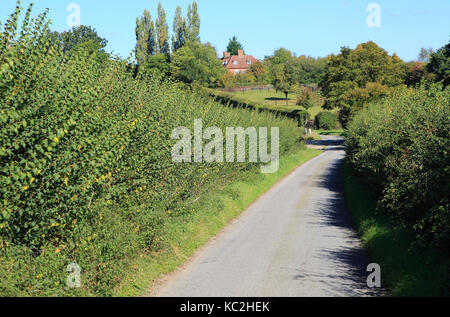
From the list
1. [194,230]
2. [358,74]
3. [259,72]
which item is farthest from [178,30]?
[194,230]

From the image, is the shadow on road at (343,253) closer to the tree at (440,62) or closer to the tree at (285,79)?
the tree at (440,62)

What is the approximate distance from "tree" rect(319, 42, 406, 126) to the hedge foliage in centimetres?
4832

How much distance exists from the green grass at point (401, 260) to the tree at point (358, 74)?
140 ft

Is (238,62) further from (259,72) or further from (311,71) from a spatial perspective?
(311,71)

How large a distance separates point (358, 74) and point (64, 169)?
57153mm

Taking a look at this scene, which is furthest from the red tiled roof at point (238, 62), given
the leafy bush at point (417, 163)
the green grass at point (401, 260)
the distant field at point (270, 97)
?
the green grass at point (401, 260)

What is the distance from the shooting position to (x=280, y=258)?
12859 mm

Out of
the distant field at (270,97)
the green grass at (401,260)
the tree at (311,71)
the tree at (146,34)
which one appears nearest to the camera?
the green grass at (401,260)

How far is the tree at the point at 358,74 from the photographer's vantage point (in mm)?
57500

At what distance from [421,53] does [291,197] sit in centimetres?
17876

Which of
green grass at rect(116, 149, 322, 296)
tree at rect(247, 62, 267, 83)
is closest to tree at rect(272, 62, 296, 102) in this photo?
tree at rect(247, 62, 267, 83)

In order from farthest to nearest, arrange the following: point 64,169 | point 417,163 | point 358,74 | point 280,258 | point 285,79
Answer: point 285,79 < point 358,74 < point 417,163 < point 280,258 < point 64,169

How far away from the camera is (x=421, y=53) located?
179625mm
